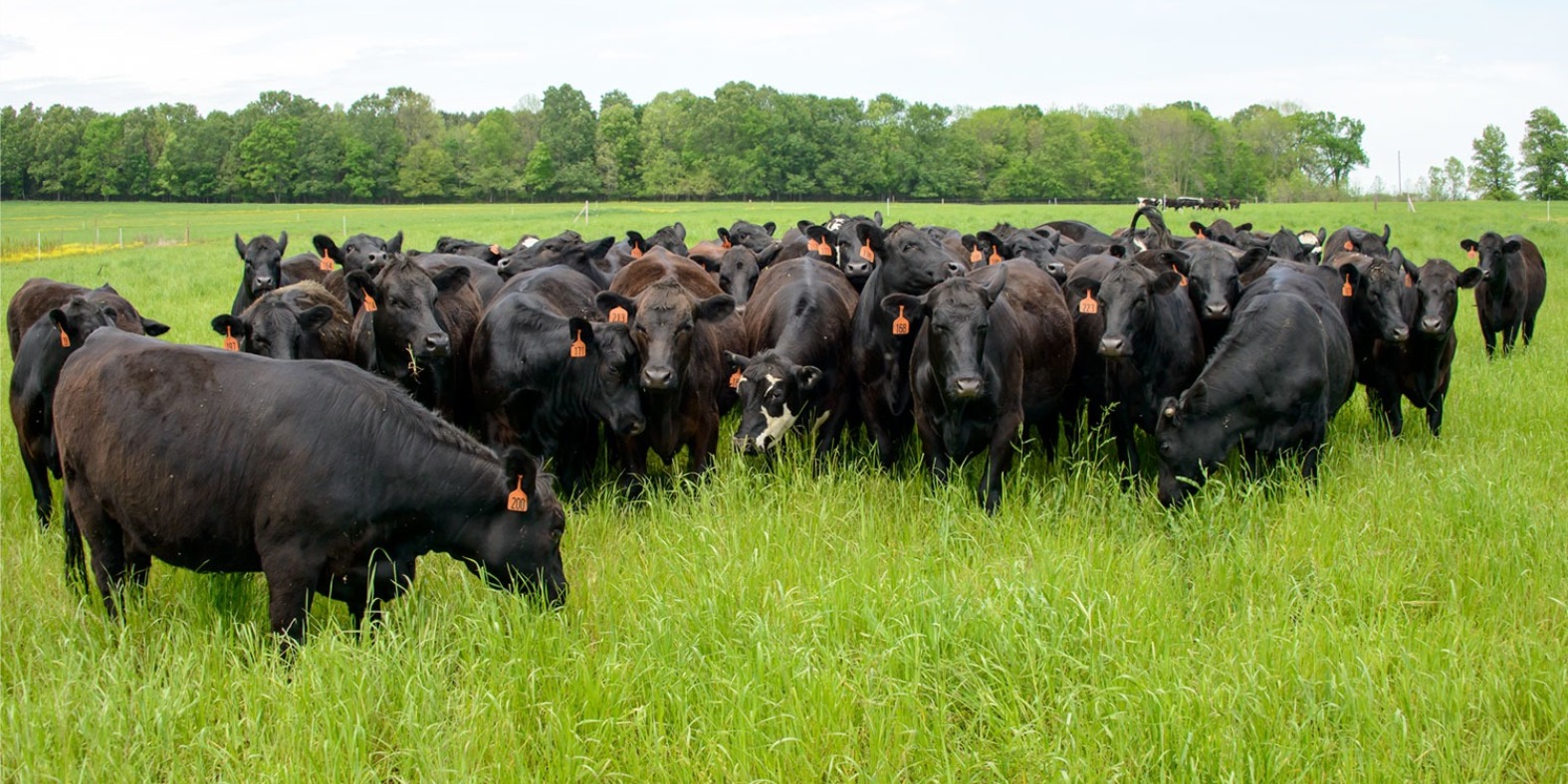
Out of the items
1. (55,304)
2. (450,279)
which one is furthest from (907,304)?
(55,304)

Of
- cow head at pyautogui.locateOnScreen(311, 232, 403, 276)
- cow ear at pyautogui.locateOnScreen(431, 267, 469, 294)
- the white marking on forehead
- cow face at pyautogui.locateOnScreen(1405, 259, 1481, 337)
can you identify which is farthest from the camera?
cow head at pyautogui.locateOnScreen(311, 232, 403, 276)

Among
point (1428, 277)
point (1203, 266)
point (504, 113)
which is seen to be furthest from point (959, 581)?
point (504, 113)

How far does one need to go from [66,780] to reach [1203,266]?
8.12m

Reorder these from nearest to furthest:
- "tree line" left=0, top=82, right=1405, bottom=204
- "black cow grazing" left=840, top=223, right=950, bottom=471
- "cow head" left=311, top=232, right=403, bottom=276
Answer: "black cow grazing" left=840, top=223, right=950, bottom=471, "cow head" left=311, top=232, right=403, bottom=276, "tree line" left=0, top=82, right=1405, bottom=204

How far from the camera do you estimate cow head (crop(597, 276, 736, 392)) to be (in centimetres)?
730

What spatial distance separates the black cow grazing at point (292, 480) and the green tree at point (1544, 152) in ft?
334

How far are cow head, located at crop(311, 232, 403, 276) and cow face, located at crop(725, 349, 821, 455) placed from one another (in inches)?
159

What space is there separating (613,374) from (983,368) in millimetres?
2498

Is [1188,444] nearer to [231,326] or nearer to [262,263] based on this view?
[231,326]

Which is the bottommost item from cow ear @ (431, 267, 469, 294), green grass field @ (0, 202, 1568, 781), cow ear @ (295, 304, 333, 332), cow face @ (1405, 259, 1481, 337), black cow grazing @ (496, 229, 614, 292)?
green grass field @ (0, 202, 1568, 781)

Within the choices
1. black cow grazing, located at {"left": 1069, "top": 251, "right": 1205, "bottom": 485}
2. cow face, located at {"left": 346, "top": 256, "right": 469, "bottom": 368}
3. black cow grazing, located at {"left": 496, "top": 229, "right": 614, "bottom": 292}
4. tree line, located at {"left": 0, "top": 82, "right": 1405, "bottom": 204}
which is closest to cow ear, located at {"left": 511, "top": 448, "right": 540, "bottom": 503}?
cow face, located at {"left": 346, "top": 256, "right": 469, "bottom": 368}

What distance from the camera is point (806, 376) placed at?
8.09 meters

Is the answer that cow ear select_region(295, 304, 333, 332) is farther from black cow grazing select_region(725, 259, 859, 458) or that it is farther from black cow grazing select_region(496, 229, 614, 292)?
black cow grazing select_region(496, 229, 614, 292)

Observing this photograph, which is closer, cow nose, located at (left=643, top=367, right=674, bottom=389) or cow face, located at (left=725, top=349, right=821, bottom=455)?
cow nose, located at (left=643, top=367, right=674, bottom=389)
